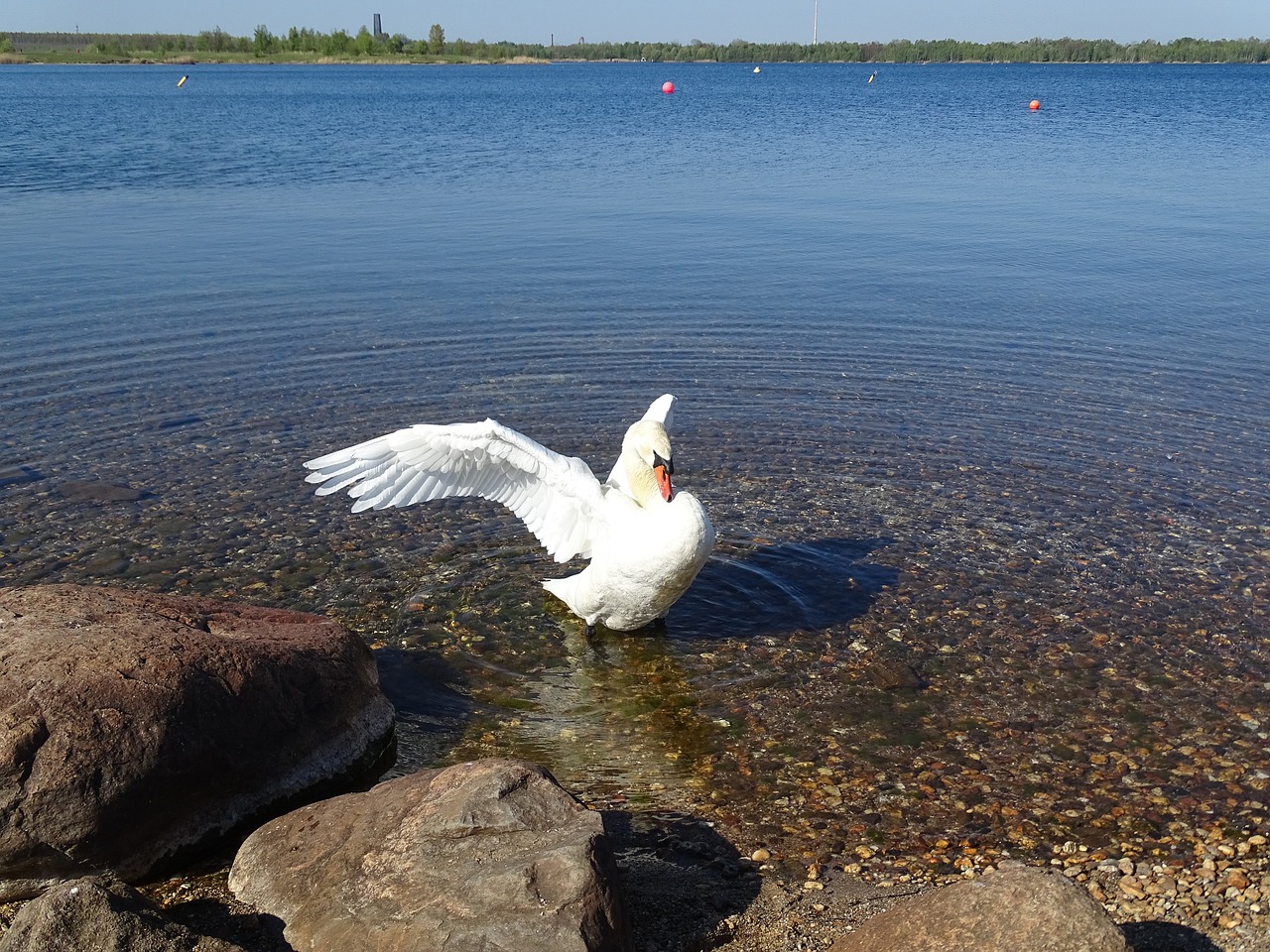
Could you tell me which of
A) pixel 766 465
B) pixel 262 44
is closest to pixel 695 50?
pixel 262 44

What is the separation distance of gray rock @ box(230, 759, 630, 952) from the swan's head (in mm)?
2801

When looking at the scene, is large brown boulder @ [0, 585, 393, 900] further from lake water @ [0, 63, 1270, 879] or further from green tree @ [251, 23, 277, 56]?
green tree @ [251, 23, 277, 56]

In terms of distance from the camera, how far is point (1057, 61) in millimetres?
146875

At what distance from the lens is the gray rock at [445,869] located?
15.4 feet

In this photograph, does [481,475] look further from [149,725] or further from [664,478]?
[149,725]

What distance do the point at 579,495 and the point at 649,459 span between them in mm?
649

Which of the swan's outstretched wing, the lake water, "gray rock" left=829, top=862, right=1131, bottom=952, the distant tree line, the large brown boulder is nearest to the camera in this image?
"gray rock" left=829, top=862, right=1131, bottom=952

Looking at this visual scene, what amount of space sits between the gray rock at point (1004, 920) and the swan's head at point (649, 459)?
3.68m

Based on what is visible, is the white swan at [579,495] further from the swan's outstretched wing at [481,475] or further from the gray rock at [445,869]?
the gray rock at [445,869]

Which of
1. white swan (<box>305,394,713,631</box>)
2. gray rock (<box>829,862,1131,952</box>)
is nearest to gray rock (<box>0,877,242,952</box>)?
gray rock (<box>829,862,1131,952</box>)

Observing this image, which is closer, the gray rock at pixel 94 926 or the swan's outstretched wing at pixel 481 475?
the gray rock at pixel 94 926

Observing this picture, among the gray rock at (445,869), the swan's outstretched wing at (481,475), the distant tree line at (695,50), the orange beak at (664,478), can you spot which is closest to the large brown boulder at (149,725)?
the gray rock at (445,869)

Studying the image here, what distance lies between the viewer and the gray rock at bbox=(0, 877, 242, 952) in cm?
446

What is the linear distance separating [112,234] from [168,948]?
20.4 meters
